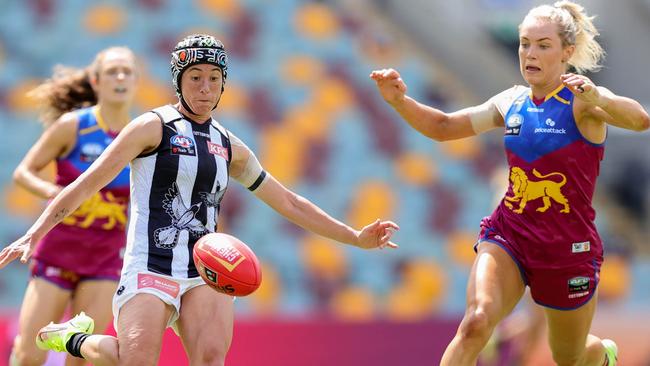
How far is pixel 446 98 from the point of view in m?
14.7

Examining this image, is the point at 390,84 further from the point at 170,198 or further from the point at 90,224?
the point at 90,224

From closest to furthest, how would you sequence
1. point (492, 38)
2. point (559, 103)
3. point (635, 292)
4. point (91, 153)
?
point (559, 103), point (91, 153), point (635, 292), point (492, 38)

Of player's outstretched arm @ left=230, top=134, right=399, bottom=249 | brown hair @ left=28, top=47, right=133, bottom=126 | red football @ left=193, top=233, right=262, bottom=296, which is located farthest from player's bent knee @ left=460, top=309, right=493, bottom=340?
brown hair @ left=28, top=47, right=133, bottom=126

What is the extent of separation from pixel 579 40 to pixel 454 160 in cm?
839

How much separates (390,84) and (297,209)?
2.86ft

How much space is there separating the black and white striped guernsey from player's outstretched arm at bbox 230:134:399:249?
0.38m

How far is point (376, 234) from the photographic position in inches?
231

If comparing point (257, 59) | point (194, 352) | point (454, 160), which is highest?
point (257, 59)

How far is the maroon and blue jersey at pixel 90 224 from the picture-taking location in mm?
6969

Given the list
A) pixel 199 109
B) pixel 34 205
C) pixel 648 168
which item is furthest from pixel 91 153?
pixel 648 168

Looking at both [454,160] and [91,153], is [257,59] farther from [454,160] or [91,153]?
[91,153]

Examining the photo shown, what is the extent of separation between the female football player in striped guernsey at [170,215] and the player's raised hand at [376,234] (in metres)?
0.82

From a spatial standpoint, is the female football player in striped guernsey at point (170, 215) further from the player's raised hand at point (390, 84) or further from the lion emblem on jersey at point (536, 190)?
the lion emblem on jersey at point (536, 190)

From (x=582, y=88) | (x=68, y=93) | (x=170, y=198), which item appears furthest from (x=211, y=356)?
(x=68, y=93)
